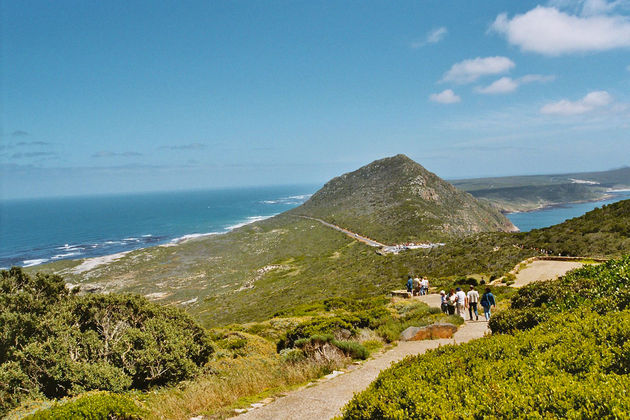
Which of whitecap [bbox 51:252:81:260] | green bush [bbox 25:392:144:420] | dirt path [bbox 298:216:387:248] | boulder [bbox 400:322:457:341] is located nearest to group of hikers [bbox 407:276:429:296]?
boulder [bbox 400:322:457:341]

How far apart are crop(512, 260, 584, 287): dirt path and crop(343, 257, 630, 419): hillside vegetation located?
18438 mm

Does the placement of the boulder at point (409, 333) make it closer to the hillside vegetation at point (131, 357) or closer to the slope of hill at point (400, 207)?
the hillside vegetation at point (131, 357)

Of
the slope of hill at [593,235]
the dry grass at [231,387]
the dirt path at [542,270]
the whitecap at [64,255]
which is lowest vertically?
the whitecap at [64,255]

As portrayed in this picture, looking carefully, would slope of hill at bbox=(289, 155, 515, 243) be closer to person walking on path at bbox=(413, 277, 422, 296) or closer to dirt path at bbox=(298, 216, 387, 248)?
dirt path at bbox=(298, 216, 387, 248)

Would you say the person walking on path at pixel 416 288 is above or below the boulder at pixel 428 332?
below

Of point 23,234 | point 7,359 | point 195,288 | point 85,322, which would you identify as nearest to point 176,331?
point 85,322

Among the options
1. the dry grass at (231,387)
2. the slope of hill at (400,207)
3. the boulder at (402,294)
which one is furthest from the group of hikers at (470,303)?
the slope of hill at (400,207)

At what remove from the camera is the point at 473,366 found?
5328mm

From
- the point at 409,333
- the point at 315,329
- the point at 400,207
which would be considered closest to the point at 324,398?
the point at 315,329

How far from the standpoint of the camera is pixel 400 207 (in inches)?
3573

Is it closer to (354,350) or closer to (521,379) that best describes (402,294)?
(354,350)

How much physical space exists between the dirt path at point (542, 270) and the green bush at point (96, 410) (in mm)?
23417

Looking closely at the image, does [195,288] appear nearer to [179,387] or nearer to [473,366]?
[179,387]

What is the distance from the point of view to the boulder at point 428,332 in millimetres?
12424
